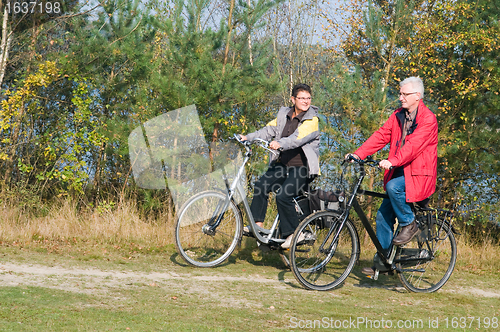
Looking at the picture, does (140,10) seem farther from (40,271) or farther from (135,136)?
(40,271)

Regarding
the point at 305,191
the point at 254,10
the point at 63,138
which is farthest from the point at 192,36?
the point at 305,191

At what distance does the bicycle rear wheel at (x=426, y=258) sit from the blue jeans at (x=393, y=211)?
0.60 feet

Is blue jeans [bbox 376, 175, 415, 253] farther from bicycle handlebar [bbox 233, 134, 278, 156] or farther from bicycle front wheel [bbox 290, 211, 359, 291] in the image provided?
bicycle handlebar [bbox 233, 134, 278, 156]

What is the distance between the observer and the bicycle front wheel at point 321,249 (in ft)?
15.8

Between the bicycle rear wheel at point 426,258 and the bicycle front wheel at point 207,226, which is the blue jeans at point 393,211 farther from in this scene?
the bicycle front wheel at point 207,226

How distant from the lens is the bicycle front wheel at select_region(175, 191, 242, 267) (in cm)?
509

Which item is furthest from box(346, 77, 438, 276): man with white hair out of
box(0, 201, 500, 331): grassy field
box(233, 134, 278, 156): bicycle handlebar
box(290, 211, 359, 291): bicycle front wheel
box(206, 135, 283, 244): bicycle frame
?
box(206, 135, 283, 244): bicycle frame

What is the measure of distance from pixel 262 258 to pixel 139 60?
14.2 feet

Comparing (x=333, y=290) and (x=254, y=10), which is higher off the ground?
(x=254, y=10)

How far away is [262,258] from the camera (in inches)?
239

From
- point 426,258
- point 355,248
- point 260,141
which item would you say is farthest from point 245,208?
point 426,258

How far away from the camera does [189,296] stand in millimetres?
4258

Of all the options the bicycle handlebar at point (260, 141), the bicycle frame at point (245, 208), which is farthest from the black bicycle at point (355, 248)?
the bicycle handlebar at point (260, 141)

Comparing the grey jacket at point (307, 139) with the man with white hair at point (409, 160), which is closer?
the man with white hair at point (409, 160)
